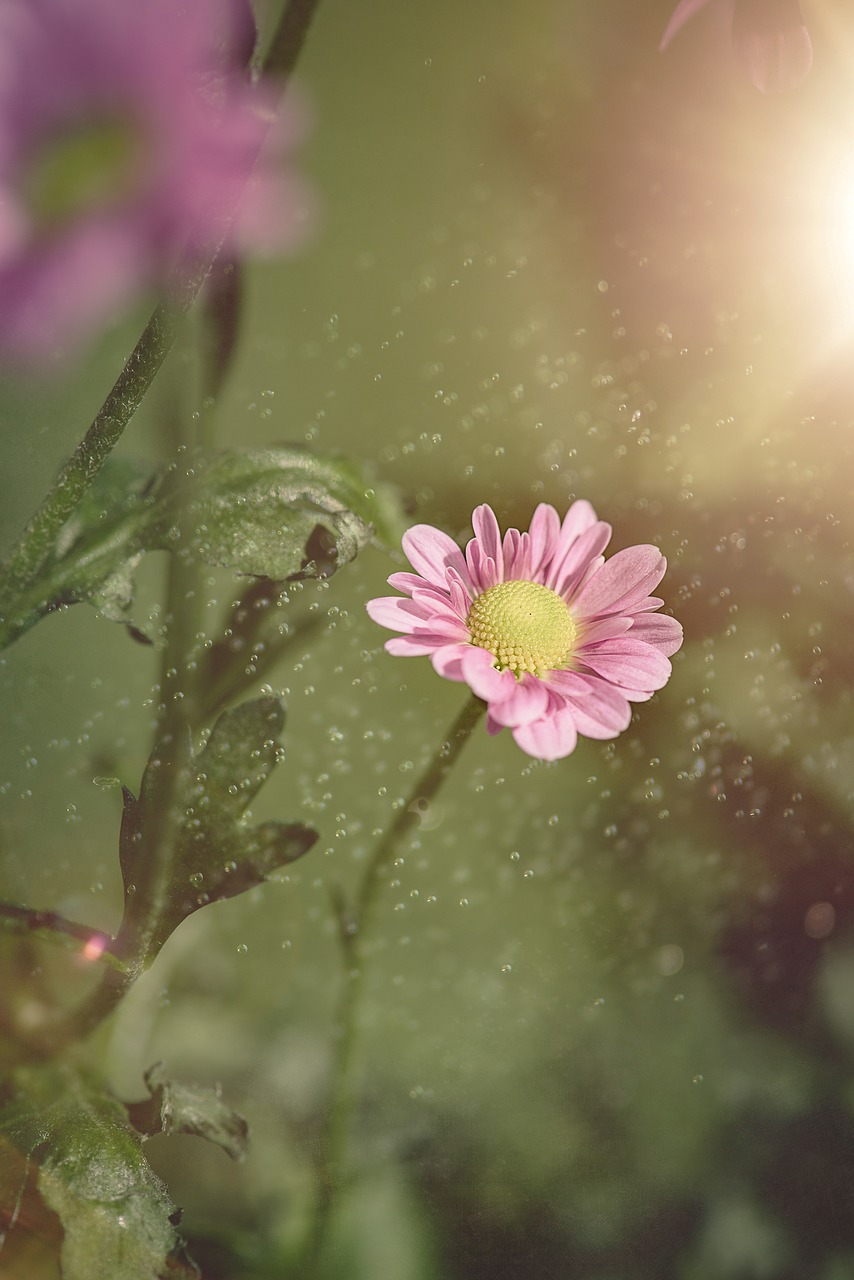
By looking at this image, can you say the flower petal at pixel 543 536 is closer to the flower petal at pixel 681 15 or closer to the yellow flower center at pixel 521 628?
the yellow flower center at pixel 521 628

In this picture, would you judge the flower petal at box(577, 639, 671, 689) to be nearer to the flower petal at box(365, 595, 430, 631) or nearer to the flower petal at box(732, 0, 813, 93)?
the flower petal at box(365, 595, 430, 631)

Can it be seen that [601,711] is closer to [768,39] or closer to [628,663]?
[628,663]

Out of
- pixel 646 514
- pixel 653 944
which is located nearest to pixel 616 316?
pixel 646 514

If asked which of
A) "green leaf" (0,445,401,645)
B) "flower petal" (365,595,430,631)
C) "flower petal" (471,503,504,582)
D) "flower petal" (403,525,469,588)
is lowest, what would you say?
"green leaf" (0,445,401,645)

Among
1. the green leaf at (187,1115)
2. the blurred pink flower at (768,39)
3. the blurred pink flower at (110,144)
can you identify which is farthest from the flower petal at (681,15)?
the green leaf at (187,1115)

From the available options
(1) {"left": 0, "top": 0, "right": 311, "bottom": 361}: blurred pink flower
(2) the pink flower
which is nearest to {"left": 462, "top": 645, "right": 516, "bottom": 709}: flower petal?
(2) the pink flower

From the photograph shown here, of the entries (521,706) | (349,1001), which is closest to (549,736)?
(521,706)

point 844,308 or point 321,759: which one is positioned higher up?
point 844,308

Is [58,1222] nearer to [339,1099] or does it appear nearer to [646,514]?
[339,1099]
